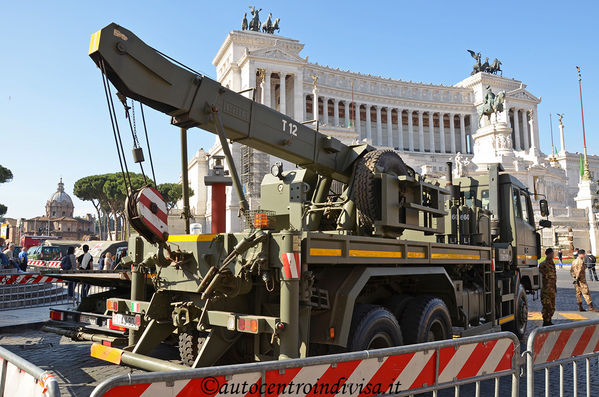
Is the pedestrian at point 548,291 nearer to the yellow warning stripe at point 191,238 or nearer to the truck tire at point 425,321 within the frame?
the truck tire at point 425,321

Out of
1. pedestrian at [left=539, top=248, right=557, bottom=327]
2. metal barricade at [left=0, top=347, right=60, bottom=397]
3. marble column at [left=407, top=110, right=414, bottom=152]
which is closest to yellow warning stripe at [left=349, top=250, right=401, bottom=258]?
metal barricade at [left=0, top=347, right=60, bottom=397]

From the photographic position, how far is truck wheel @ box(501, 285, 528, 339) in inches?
399

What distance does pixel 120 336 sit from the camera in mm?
6508

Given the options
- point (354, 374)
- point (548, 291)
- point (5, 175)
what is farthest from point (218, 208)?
point (5, 175)

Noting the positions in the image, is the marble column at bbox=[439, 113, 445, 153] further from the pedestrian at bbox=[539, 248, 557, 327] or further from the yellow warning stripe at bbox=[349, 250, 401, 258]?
the yellow warning stripe at bbox=[349, 250, 401, 258]

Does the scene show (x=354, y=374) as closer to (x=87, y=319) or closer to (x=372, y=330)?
(x=372, y=330)

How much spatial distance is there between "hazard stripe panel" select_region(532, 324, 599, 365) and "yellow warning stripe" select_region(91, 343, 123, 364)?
431 centimetres

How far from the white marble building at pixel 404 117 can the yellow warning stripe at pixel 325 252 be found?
133ft

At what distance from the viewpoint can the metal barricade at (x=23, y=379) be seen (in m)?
2.42

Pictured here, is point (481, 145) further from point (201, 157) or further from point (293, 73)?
point (201, 157)

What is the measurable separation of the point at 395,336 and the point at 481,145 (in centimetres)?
6032

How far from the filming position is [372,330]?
541 cm

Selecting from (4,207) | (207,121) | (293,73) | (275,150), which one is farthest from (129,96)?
(4,207)

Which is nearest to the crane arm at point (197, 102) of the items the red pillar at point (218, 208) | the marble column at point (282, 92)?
the red pillar at point (218, 208)
